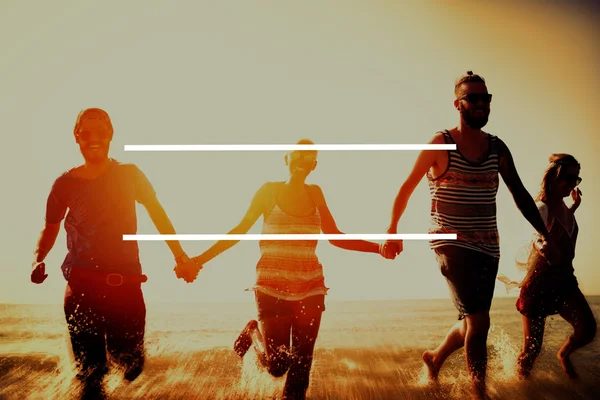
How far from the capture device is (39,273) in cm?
539

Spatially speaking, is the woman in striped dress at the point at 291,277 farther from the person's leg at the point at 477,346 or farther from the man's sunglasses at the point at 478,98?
the man's sunglasses at the point at 478,98

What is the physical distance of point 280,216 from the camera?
542 centimetres

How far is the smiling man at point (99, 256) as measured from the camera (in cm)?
508

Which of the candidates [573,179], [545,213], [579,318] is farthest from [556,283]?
[573,179]

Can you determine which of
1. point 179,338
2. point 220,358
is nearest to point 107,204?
point 220,358

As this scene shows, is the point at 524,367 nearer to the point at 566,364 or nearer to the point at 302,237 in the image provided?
the point at 566,364

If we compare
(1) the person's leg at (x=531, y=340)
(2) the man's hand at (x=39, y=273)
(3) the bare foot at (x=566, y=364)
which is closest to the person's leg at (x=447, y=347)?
(1) the person's leg at (x=531, y=340)

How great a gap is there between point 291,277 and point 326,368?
3.96 metres

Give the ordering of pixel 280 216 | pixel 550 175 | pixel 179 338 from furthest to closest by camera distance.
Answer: pixel 179 338
pixel 550 175
pixel 280 216

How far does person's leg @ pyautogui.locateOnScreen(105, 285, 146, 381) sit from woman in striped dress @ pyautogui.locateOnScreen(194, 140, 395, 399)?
987 mm

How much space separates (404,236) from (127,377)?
2.61m

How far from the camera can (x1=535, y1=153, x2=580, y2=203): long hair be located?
22.2 ft

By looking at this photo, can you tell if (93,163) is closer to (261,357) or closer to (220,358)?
(261,357)

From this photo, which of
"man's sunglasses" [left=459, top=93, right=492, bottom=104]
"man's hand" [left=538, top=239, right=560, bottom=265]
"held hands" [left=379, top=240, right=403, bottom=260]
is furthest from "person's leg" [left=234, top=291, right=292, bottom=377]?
"man's hand" [left=538, top=239, right=560, bottom=265]
